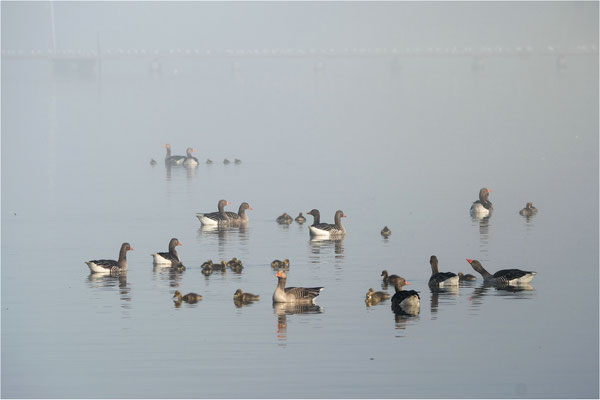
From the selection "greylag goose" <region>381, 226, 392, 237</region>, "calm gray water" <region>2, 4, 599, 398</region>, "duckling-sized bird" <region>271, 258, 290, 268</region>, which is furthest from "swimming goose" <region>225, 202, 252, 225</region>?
"duckling-sized bird" <region>271, 258, 290, 268</region>

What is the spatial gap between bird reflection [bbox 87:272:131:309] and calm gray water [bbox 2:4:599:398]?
0.12 meters

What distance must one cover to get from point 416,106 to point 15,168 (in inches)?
3137

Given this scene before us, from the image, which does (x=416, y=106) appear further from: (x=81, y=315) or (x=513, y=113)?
(x=81, y=315)

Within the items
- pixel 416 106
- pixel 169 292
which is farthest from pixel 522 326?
pixel 416 106

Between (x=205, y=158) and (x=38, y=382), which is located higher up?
(x=205, y=158)

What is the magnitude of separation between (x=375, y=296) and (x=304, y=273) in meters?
5.11

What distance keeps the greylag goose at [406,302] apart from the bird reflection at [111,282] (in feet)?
23.8

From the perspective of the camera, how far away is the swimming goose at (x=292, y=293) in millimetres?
33625

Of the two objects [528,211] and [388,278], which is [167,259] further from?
[528,211]

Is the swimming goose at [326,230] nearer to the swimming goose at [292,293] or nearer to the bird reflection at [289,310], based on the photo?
the swimming goose at [292,293]

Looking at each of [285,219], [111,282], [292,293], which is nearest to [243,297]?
[292,293]

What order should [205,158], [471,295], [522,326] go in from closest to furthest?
[522,326]
[471,295]
[205,158]

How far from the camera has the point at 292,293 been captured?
33.8 m

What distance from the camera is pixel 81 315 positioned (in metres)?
33.0
